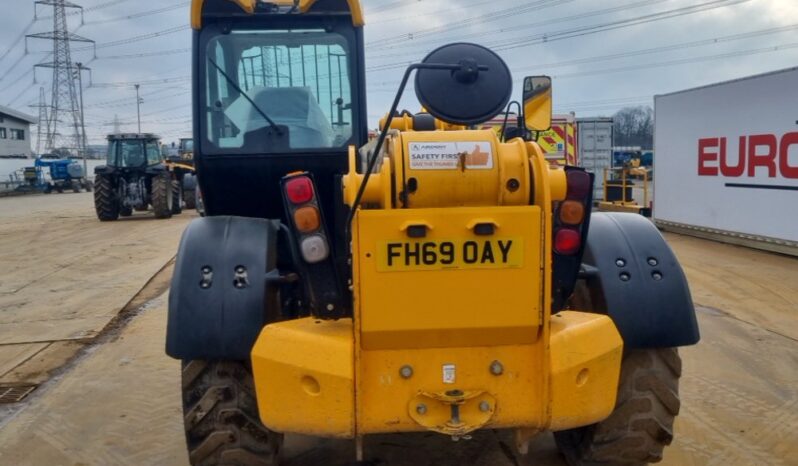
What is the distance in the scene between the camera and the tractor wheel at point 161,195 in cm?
2311

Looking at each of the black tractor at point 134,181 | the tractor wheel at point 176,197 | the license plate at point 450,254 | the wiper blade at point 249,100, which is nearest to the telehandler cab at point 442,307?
the license plate at point 450,254

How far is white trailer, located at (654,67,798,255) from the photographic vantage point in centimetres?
1149

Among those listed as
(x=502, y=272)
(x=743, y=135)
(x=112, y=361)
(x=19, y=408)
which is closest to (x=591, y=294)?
(x=502, y=272)

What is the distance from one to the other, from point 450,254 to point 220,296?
112 cm

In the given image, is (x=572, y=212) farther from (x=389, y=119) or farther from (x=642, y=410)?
(x=642, y=410)

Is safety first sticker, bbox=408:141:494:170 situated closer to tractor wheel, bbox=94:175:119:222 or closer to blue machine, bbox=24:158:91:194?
tractor wheel, bbox=94:175:119:222

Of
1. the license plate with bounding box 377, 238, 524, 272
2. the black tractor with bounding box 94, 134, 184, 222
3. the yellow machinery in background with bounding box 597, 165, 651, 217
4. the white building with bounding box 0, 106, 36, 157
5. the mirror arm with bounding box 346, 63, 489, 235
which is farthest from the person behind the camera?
the white building with bounding box 0, 106, 36, 157

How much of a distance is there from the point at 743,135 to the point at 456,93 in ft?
35.3

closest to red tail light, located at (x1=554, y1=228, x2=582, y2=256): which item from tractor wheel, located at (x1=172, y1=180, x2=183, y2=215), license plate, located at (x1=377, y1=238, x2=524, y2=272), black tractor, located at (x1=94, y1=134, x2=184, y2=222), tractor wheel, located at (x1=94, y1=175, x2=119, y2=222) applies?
license plate, located at (x1=377, y1=238, x2=524, y2=272)

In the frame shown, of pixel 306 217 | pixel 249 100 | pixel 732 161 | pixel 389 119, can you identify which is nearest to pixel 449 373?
pixel 306 217

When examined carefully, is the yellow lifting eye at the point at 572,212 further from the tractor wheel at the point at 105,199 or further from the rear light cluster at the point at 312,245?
the tractor wheel at the point at 105,199

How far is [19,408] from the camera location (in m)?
5.54

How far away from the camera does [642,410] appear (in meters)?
3.54

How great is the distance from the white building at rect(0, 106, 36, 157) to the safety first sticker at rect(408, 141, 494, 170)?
6825 centimetres
